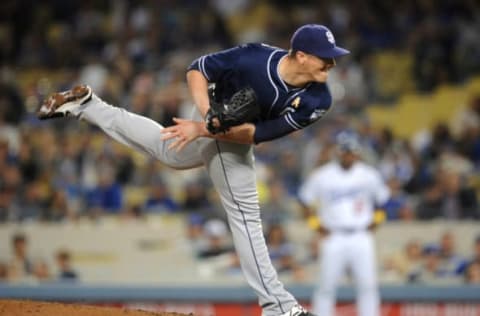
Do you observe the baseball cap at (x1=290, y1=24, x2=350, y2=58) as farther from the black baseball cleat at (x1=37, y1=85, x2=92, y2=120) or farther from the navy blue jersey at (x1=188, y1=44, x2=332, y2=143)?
the black baseball cleat at (x1=37, y1=85, x2=92, y2=120)

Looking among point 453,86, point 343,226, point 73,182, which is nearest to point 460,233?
point 343,226

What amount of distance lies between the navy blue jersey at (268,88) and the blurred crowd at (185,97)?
16.0ft

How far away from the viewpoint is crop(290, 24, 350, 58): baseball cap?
5754 mm

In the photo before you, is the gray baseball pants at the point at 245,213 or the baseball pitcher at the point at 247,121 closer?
the baseball pitcher at the point at 247,121

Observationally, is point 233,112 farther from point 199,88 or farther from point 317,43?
point 317,43

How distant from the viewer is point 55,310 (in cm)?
625

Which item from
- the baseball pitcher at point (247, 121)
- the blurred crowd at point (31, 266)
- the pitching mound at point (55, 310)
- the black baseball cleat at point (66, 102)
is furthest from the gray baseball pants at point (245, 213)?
the blurred crowd at point (31, 266)

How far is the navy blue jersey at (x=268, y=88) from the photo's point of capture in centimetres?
582

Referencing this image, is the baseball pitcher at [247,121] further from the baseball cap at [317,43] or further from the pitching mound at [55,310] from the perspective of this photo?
the pitching mound at [55,310]

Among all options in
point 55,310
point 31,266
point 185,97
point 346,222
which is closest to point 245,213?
point 55,310

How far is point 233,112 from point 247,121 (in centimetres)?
14

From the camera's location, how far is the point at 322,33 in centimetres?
579

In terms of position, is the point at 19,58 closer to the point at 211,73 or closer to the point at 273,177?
the point at 273,177

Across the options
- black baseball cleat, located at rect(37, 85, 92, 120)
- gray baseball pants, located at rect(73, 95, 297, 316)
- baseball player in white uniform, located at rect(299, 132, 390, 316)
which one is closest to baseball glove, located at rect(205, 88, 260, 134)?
gray baseball pants, located at rect(73, 95, 297, 316)
